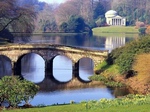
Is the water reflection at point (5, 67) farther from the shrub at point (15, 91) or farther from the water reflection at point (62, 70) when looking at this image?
the shrub at point (15, 91)

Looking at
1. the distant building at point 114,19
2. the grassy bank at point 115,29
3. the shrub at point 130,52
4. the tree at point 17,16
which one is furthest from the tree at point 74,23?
the shrub at point 130,52

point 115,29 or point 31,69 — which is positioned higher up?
point 115,29

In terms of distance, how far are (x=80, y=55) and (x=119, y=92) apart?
14.5 m

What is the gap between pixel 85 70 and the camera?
5684cm

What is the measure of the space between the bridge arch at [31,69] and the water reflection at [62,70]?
1.91m

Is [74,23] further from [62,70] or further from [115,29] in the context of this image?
[62,70]

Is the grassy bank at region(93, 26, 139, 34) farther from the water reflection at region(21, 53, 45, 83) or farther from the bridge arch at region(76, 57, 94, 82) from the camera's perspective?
the bridge arch at region(76, 57, 94, 82)

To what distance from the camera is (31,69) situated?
57188 mm

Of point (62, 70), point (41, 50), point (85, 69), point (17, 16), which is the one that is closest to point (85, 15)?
point (17, 16)

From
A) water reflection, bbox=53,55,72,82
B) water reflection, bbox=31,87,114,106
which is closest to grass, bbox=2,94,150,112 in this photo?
water reflection, bbox=31,87,114,106

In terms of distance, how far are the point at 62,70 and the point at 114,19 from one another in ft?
357

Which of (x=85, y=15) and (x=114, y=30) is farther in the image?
(x=85, y=15)

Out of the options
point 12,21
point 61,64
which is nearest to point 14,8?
point 12,21

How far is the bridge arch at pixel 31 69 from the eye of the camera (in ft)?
166
